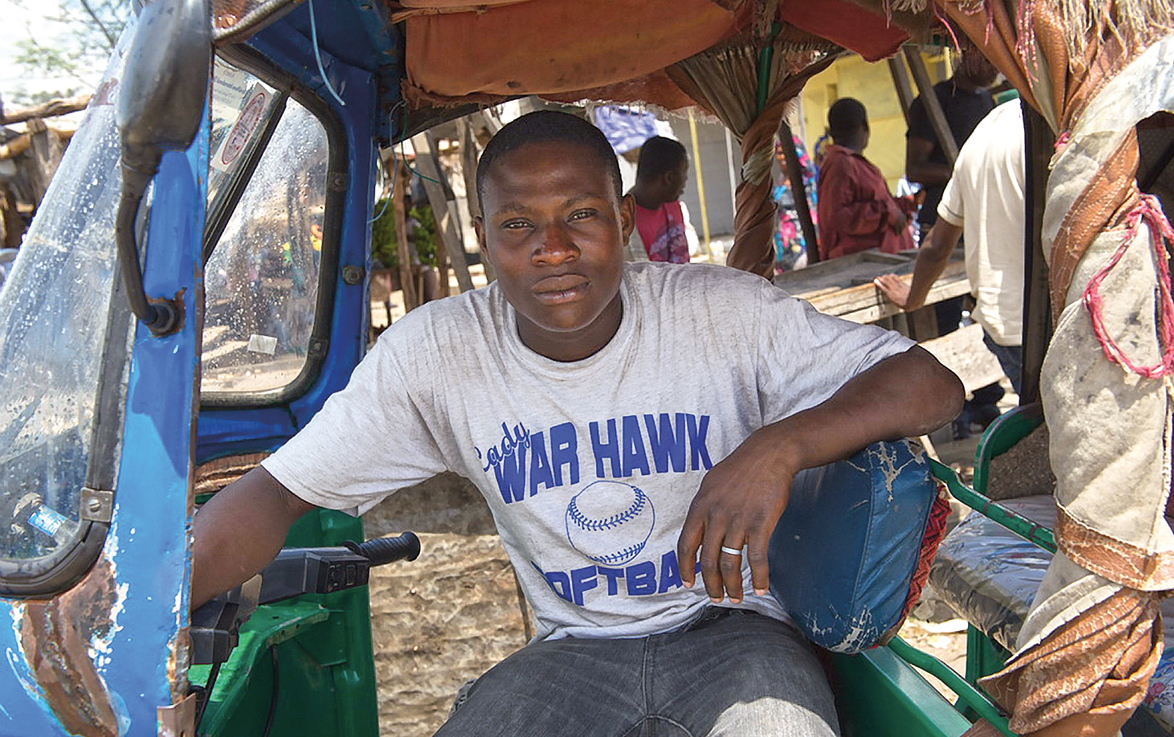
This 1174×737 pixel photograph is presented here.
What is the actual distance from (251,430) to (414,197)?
740cm

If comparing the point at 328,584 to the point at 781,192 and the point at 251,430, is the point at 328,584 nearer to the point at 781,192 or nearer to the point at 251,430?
the point at 251,430

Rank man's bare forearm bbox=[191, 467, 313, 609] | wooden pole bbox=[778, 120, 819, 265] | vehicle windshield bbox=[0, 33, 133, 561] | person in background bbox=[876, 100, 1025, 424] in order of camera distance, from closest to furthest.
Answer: vehicle windshield bbox=[0, 33, 133, 561] → man's bare forearm bbox=[191, 467, 313, 609] → person in background bbox=[876, 100, 1025, 424] → wooden pole bbox=[778, 120, 819, 265]

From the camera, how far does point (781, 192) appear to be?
388 inches

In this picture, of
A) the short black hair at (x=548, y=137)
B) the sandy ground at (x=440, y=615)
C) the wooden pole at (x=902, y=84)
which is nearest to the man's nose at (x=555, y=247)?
the short black hair at (x=548, y=137)

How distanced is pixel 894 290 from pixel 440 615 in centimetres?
255

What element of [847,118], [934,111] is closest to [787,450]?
[934,111]

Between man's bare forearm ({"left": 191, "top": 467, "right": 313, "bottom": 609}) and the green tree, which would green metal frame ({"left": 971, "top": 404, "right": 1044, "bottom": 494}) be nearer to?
man's bare forearm ({"left": 191, "top": 467, "right": 313, "bottom": 609})

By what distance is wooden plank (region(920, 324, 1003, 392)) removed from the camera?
207 inches

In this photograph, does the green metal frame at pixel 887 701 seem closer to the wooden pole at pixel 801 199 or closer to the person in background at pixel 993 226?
the person in background at pixel 993 226

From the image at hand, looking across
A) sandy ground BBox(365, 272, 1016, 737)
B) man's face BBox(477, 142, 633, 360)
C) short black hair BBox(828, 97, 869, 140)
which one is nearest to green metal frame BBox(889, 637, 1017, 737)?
man's face BBox(477, 142, 633, 360)

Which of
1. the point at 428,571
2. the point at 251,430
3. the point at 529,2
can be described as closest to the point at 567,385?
the point at 529,2

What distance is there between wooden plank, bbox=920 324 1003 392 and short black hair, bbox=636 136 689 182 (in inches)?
64.0

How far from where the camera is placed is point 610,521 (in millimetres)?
1884

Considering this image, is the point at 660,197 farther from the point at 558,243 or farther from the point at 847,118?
the point at 558,243
